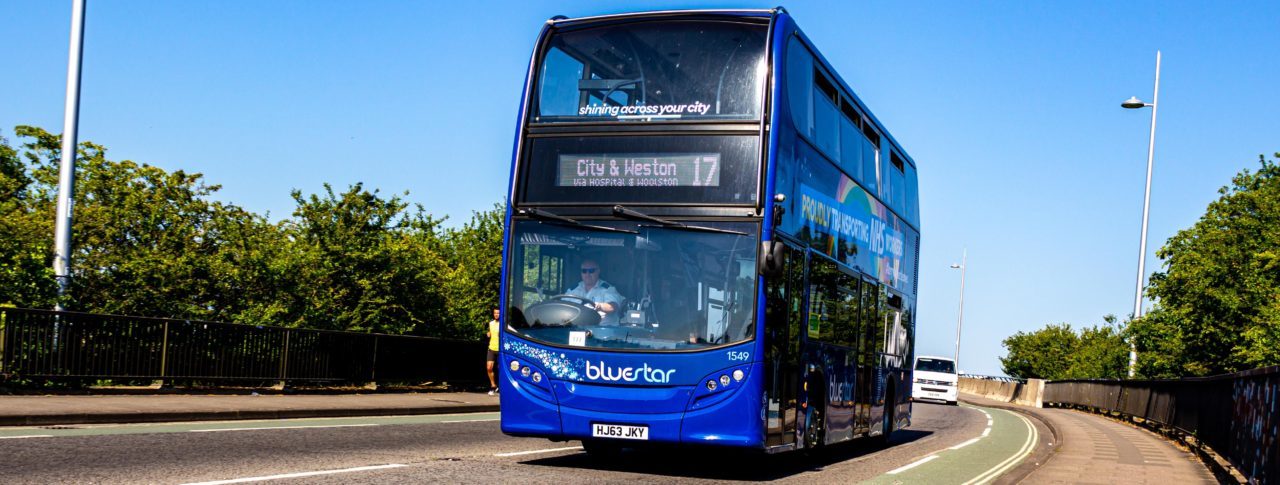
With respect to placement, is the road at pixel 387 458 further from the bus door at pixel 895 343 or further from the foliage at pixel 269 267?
the foliage at pixel 269 267

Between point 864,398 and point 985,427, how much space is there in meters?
11.1

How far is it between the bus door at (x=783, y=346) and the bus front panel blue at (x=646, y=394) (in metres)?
0.31

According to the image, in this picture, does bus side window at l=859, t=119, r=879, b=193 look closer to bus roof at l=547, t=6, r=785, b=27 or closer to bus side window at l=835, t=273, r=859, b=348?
bus side window at l=835, t=273, r=859, b=348

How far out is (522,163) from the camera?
1251 cm

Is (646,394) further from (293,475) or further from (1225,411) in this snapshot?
(1225,411)

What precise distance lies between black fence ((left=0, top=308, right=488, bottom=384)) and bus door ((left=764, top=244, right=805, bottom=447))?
1157cm

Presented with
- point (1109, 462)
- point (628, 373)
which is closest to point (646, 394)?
point (628, 373)

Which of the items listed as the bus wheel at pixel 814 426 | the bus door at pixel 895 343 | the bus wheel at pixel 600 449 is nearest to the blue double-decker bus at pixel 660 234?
the bus wheel at pixel 814 426

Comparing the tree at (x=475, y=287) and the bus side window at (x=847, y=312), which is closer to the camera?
the bus side window at (x=847, y=312)

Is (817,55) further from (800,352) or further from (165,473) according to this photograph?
(165,473)

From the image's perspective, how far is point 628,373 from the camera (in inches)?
473

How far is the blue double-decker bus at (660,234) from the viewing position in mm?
11914

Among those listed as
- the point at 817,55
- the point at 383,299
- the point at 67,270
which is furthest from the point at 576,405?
the point at 383,299

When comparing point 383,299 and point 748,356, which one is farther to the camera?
point 383,299
